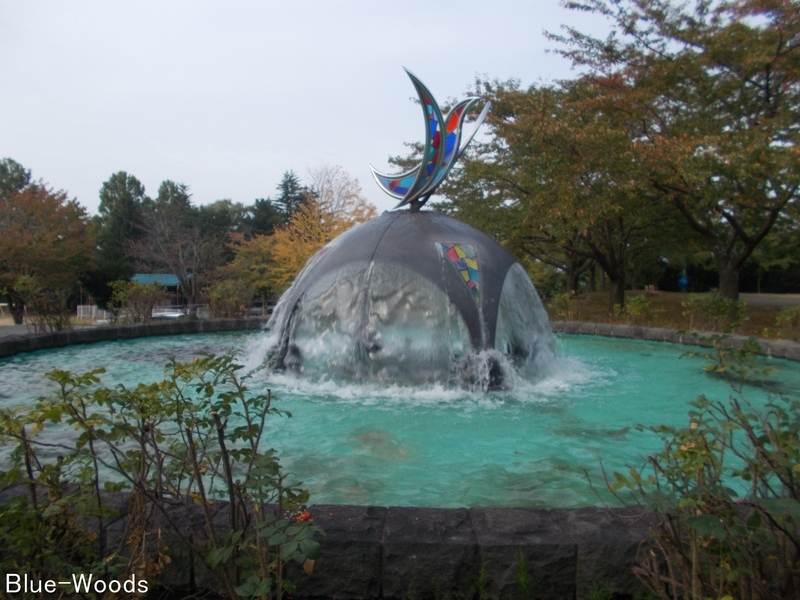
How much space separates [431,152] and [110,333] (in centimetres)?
784

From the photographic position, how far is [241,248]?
2648 centimetres

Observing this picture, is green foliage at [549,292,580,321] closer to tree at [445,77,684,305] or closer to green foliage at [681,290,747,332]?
tree at [445,77,684,305]

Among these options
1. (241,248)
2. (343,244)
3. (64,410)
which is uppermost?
(241,248)

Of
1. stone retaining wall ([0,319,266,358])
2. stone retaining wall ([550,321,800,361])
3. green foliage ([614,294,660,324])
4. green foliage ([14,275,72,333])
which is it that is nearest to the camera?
stone retaining wall ([550,321,800,361])

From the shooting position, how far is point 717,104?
1543 cm

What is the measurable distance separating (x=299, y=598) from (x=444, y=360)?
177 inches

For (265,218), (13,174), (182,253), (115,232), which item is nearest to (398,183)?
(182,253)

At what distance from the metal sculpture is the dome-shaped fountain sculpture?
0.01 meters

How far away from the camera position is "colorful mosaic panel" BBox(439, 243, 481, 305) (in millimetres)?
7137

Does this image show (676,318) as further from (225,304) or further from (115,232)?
(115,232)

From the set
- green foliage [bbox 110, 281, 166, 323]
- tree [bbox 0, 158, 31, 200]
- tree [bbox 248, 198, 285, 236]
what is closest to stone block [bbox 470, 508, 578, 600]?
green foliage [bbox 110, 281, 166, 323]

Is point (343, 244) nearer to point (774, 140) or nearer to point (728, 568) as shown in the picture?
point (728, 568)

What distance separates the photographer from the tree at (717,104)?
40.7 feet

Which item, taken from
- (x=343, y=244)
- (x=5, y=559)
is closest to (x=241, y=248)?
(x=343, y=244)
